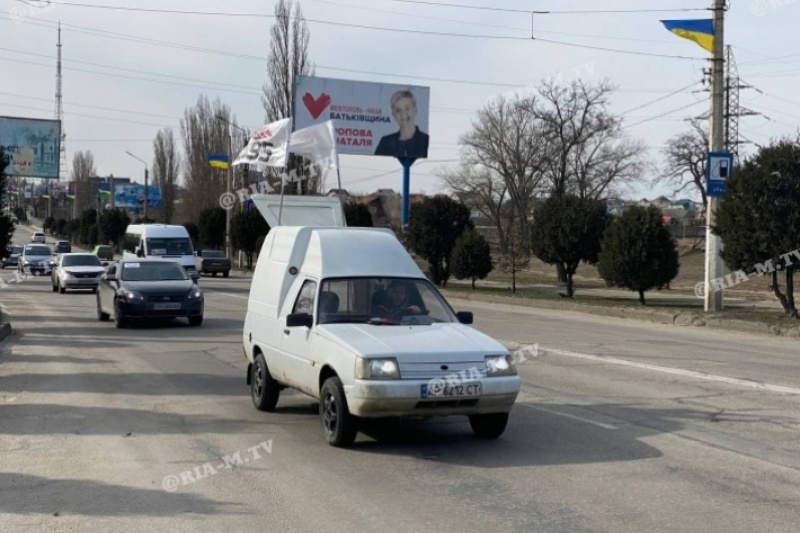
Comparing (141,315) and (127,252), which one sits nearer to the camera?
(141,315)

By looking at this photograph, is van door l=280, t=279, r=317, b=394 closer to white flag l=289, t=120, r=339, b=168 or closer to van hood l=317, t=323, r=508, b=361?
van hood l=317, t=323, r=508, b=361

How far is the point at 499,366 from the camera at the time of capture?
26.5 feet

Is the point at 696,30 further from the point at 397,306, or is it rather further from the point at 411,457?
the point at 411,457

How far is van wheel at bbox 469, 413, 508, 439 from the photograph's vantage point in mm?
8453

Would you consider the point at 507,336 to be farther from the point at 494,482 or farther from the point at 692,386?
the point at 494,482

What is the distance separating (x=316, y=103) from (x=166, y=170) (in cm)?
5635

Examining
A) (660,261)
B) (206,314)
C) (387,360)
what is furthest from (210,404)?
(660,261)

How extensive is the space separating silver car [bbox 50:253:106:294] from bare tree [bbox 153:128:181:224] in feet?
205

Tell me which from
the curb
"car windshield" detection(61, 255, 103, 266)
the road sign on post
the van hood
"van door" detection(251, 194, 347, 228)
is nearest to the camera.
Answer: the van hood

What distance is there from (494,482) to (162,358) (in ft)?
30.9

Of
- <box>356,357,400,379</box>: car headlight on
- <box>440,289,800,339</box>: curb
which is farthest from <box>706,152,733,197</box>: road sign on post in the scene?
<box>356,357,400,379</box>: car headlight on

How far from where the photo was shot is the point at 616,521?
19.9ft

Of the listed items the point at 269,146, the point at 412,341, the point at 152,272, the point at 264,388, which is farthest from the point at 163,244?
the point at 412,341

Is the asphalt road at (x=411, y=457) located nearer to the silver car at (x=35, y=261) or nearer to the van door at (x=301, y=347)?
the van door at (x=301, y=347)
